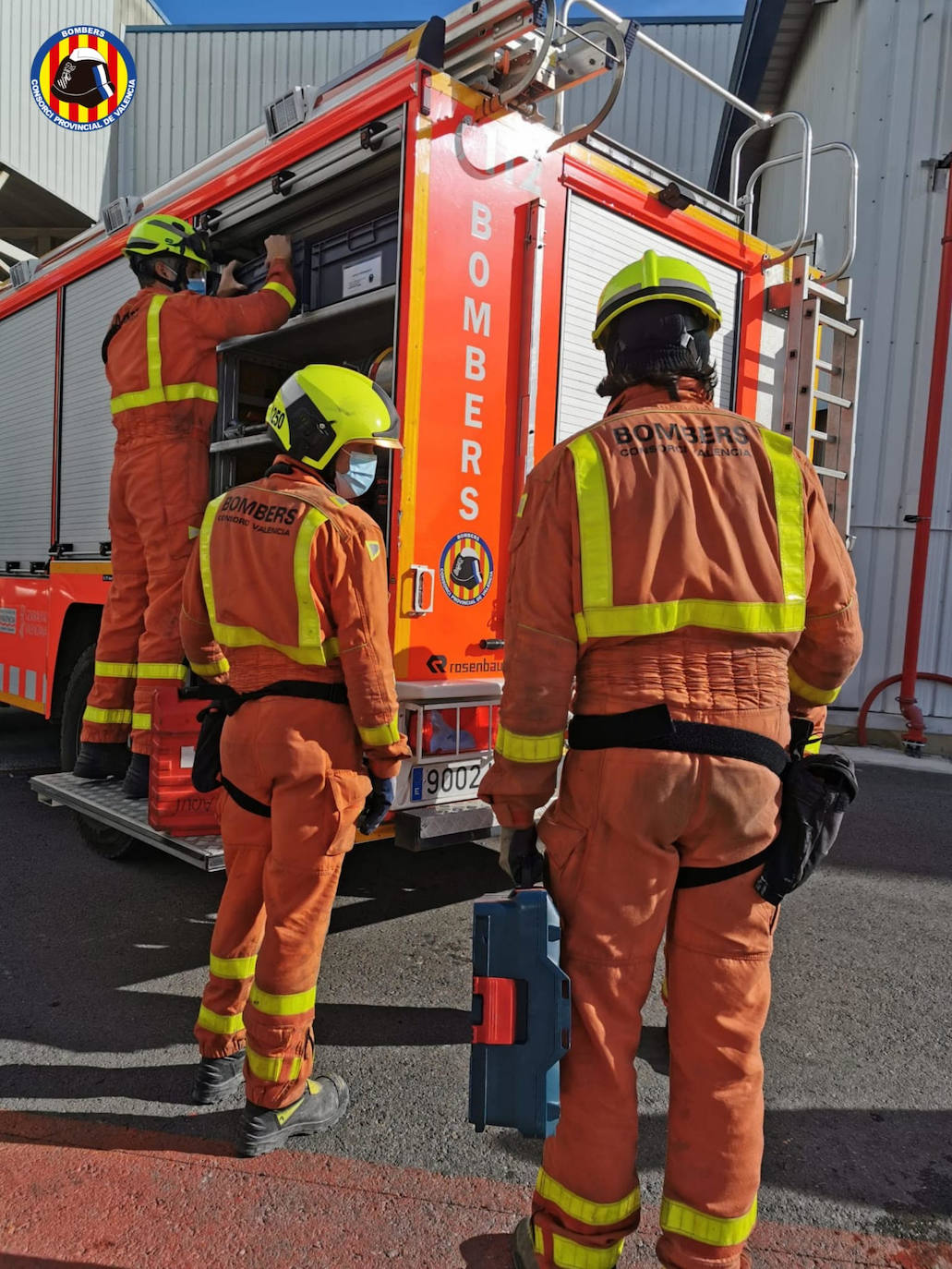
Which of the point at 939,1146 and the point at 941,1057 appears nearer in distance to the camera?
the point at 939,1146

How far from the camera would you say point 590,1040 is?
1.72 metres

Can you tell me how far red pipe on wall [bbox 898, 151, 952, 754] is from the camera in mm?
7738

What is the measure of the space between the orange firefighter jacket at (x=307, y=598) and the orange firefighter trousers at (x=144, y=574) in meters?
1.61

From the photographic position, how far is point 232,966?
2533 millimetres

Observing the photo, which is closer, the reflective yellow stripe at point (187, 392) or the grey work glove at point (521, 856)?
the grey work glove at point (521, 856)

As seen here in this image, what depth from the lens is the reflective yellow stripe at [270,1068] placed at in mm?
2334

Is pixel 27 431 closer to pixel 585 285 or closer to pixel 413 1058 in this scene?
pixel 585 285

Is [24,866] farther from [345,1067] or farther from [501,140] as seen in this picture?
[501,140]

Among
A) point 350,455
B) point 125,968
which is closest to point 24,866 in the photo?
point 125,968

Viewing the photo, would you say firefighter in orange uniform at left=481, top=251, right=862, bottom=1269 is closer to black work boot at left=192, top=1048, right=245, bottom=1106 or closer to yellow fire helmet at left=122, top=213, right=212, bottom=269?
black work boot at left=192, top=1048, right=245, bottom=1106

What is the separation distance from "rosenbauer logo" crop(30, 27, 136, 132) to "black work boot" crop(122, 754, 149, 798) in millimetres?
12536

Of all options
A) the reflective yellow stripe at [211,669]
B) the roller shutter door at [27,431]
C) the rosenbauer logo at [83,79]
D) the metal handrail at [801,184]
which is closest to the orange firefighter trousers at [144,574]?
the reflective yellow stripe at [211,669]

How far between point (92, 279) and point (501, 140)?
2.90 metres

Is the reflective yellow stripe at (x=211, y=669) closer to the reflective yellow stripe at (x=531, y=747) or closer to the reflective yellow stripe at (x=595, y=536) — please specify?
the reflective yellow stripe at (x=531, y=747)
